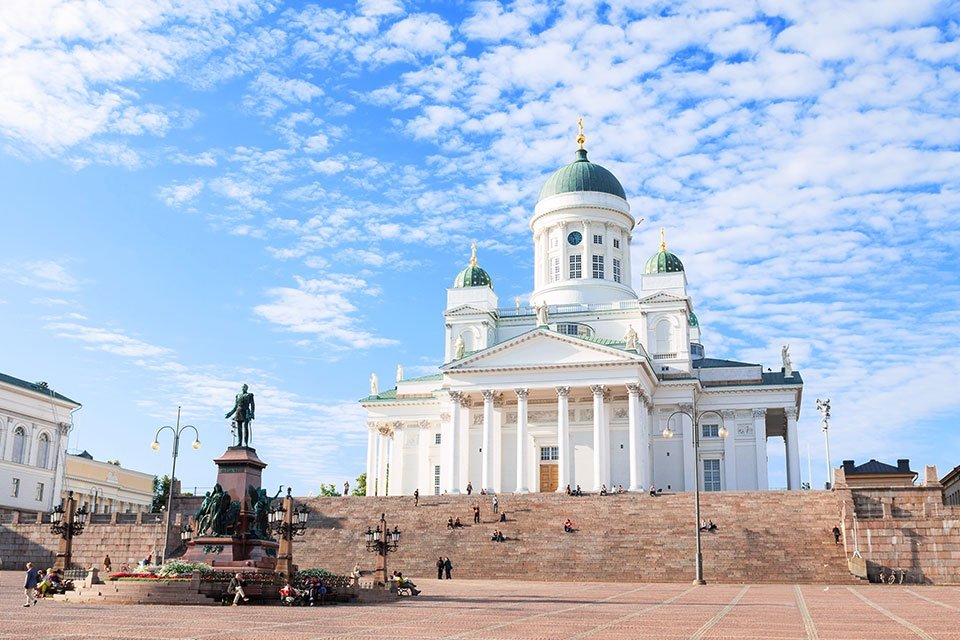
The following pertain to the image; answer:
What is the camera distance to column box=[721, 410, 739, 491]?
67500 millimetres

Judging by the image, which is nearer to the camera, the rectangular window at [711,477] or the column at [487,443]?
the column at [487,443]

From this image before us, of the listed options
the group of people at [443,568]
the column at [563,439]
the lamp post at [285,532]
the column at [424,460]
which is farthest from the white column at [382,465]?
the lamp post at [285,532]

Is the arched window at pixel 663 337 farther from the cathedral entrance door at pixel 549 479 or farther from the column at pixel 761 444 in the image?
the cathedral entrance door at pixel 549 479

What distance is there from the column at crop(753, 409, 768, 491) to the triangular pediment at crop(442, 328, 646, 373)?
1061 cm

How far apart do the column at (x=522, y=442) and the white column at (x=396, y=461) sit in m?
12.4

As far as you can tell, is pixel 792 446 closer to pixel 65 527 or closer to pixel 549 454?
pixel 549 454

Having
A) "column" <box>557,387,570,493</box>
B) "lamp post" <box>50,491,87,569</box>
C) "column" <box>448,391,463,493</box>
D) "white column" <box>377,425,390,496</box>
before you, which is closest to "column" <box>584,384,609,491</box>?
"column" <box>557,387,570,493</box>

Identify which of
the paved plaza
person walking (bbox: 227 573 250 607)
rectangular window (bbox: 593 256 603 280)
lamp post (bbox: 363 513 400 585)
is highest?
rectangular window (bbox: 593 256 603 280)

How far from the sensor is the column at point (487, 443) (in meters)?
63.8

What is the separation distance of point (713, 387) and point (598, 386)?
10.8 m

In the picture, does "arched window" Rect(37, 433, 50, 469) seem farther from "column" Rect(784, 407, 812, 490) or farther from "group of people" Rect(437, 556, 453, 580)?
"column" Rect(784, 407, 812, 490)

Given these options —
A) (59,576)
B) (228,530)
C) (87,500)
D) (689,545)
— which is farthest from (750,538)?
(87,500)

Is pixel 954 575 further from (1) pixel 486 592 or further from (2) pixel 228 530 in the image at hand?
(2) pixel 228 530

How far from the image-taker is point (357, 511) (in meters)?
56.1
